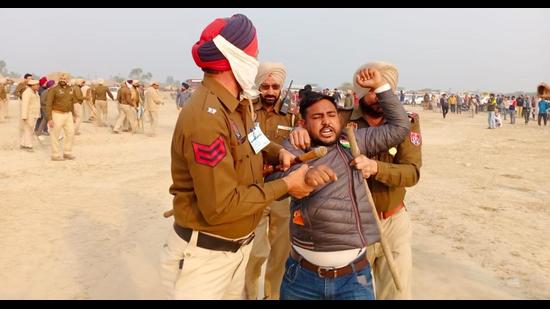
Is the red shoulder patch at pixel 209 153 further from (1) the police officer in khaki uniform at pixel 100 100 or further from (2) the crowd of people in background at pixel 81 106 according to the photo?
(1) the police officer in khaki uniform at pixel 100 100

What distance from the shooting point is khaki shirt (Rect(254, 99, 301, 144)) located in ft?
12.8

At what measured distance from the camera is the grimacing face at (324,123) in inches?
102

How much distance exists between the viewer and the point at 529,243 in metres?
5.47

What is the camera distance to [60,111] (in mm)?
10555

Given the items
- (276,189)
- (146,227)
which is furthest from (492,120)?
(276,189)

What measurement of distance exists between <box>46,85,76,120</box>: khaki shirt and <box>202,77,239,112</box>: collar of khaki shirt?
959 cm

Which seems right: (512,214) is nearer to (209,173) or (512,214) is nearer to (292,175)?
(292,175)

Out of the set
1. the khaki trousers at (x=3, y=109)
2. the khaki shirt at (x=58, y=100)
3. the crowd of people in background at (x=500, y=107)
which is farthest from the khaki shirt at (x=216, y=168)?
the khaki trousers at (x=3, y=109)

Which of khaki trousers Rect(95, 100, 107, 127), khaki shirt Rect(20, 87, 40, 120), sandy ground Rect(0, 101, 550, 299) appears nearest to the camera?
sandy ground Rect(0, 101, 550, 299)

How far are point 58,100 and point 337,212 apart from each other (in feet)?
32.4

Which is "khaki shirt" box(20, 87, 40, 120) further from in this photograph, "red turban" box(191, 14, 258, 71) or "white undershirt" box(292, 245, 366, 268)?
"white undershirt" box(292, 245, 366, 268)

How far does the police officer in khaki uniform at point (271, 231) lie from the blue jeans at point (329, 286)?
1.24m

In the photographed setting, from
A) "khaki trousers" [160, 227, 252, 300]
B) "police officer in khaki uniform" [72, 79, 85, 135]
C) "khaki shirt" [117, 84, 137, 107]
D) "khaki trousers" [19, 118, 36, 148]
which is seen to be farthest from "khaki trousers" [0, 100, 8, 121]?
"khaki trousers" [160, 227, 252, 300]

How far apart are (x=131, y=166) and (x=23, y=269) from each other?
6.08m
